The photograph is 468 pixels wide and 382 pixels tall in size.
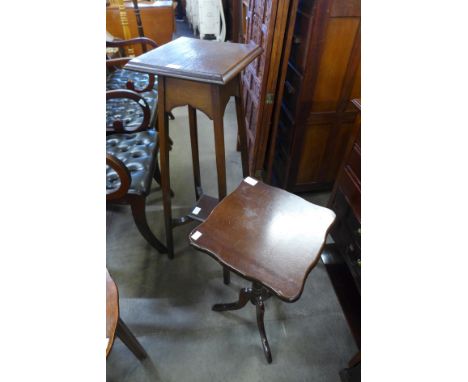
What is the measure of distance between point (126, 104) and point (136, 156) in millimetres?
621

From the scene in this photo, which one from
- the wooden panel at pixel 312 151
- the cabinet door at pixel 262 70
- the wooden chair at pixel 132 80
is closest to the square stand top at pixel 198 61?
the cabinet door at pixel 262 70

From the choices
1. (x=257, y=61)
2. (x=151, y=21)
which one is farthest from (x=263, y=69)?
(x=151, y=21)

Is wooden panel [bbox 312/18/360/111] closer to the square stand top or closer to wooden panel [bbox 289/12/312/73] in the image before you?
wooden panel [bbox 289/12/312/73]

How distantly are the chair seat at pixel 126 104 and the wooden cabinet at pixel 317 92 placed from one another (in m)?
0.89

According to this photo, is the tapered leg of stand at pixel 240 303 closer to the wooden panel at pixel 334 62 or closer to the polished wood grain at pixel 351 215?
the polished wood grain at pixel 351 215

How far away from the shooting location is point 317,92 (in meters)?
1.47

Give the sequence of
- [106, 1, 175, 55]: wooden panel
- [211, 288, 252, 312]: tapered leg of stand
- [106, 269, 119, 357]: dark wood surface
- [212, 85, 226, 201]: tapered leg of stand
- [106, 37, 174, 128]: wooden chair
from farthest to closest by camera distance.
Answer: [106, 1, 175, 55]: wooden panel → [106, 37, 174, 128]: wooden chair → [211, 288, 252, 312]: tapered leg of stand → [212, 85, 226, 201]: tapered leg of stand → [106, 269, 119, 357]: dark wood surface

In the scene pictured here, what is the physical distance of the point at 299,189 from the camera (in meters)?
1.94

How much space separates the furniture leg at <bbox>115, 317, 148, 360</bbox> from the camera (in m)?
1.01

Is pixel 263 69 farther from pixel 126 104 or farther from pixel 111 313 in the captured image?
pixel 111 313

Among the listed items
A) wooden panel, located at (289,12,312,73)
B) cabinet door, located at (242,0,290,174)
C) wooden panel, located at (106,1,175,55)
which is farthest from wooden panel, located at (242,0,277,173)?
wooden panel, located at (106,1,175,55)

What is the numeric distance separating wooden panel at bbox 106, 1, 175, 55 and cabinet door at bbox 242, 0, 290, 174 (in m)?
2.32

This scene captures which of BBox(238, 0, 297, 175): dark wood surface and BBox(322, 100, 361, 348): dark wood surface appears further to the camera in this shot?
BBox(238, 0, 297, 175): dark wood surface

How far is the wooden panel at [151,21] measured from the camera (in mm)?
3340
